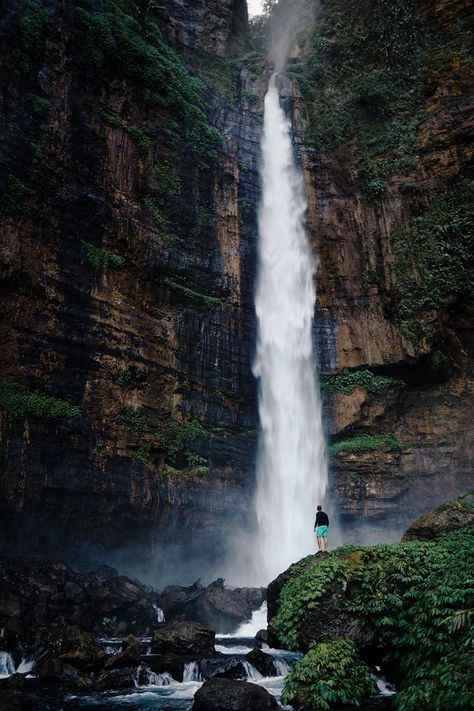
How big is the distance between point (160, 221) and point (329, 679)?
16.6 m

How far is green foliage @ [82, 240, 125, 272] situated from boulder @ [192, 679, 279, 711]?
13280mm

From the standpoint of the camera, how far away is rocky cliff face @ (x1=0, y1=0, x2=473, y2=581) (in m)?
15.7

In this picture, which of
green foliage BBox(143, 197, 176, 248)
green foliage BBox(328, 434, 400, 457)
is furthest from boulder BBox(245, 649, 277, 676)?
green foliage BBox(143, 197, 176, 248)

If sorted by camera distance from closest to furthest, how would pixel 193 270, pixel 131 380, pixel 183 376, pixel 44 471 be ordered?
pixel 44 471, pixel 131 380, pixel 183 376, pixel 193 270

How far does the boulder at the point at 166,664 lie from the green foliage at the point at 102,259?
12016mm

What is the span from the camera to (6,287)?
1519cm

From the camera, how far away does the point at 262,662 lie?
30.3 ft

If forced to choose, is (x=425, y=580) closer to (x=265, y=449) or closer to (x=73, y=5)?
(x=265, y=449)

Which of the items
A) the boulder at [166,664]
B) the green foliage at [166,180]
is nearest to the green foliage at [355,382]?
the green foliage at [166,180]

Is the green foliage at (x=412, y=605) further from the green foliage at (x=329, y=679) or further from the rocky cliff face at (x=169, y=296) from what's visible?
the rocky cliff face at (x=169, y=296)

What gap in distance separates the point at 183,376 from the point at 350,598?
11.4 metres

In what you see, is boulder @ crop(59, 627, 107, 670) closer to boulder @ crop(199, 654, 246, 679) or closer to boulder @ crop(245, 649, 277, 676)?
boulder @ crop(199, 654, 246, 679)

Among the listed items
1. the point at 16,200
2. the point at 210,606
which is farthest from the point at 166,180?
the point at 210,606

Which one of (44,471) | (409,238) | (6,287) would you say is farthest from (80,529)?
(409,238)
